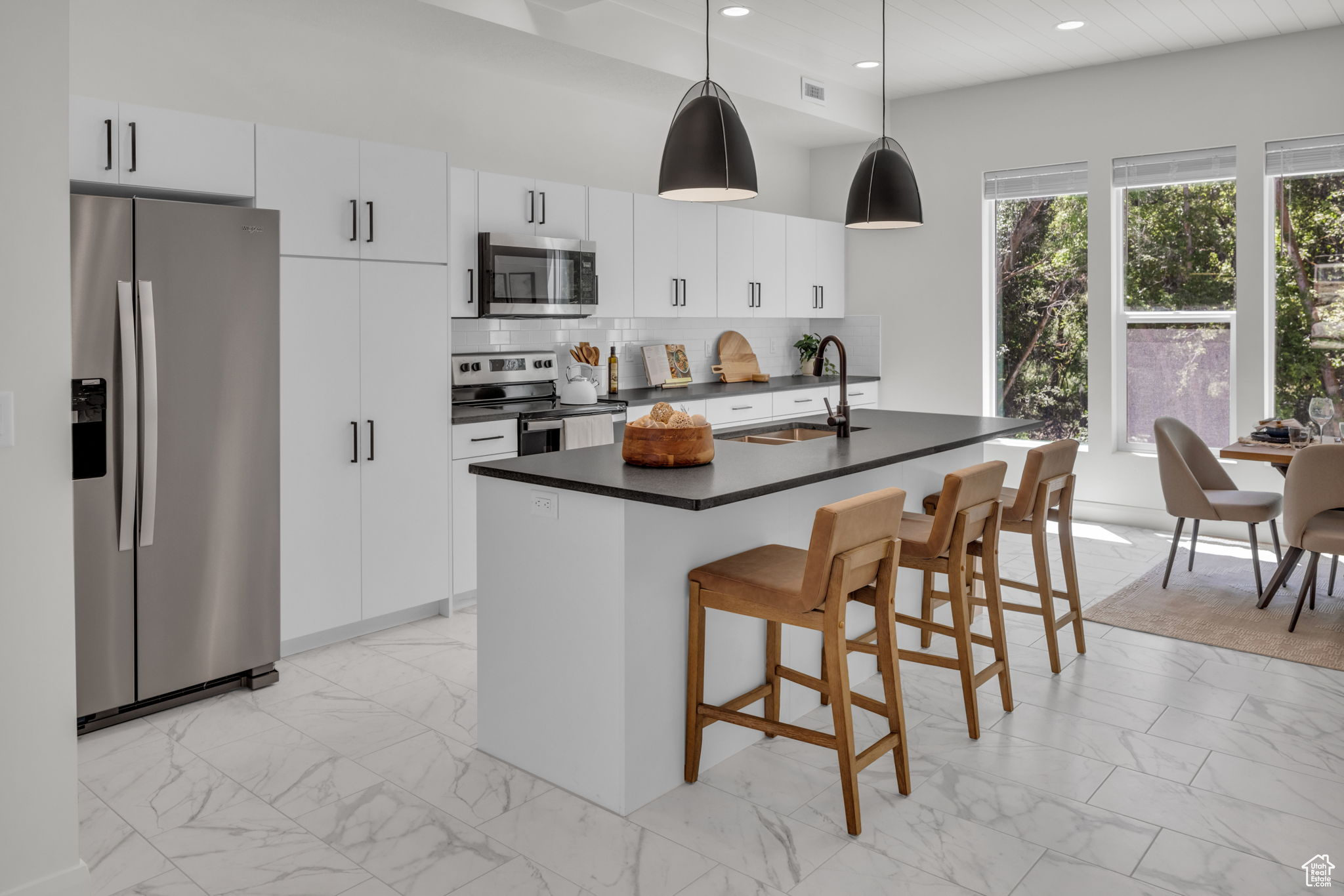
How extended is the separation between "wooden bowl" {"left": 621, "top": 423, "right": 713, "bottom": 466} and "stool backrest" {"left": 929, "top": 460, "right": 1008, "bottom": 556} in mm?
796

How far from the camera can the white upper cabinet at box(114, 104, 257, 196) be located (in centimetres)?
339

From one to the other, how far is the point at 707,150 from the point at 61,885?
2.70m

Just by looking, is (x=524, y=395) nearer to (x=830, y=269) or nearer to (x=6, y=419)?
(x=6, y=419)

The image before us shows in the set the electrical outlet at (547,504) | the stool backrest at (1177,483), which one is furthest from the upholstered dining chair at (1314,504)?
the electrical outlet at (547,504)

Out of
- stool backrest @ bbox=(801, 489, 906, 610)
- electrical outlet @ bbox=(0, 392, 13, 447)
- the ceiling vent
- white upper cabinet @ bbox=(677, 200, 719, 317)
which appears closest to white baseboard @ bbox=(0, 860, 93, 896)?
electrical outlet @ bbox=(0, 392, 13, 447)

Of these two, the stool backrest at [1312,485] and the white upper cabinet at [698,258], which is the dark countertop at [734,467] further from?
the white upper cabinet at [698,258]

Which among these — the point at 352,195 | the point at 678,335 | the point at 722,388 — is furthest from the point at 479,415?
the point at 678,335

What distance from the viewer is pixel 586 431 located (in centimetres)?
501

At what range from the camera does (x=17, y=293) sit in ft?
7.12

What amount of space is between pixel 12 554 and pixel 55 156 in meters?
0.91

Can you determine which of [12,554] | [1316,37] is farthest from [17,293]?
[1316,37]

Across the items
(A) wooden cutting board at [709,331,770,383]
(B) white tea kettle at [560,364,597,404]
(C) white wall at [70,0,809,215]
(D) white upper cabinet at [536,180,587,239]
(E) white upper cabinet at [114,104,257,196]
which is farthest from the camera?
(A) wooden cutting board at [709,331,770,383]

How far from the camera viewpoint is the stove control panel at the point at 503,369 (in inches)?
189

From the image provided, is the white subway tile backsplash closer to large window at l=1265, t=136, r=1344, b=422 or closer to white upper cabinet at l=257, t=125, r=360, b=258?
white upper cabinet at l=257, t=125, r=360, b=258
